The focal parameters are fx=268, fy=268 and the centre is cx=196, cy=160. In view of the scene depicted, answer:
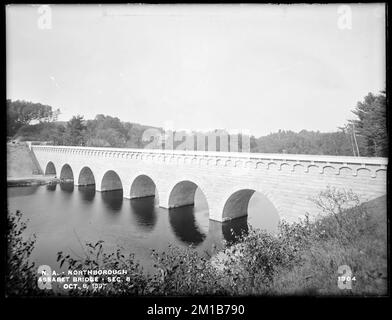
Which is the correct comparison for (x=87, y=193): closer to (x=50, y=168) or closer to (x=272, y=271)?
(x=50, y=168)

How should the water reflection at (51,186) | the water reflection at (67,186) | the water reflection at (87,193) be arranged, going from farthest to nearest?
the water reflection at (67,186)
the water reflection at (51,186)
the water reflection at (87,193)

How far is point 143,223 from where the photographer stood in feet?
58.2

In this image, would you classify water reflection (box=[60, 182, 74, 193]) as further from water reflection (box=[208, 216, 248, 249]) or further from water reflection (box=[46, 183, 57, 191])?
water reflection (box=[208, 216, 248, 249])

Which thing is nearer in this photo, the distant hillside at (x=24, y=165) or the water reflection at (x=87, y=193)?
the water reflection at (x=87, y=193)

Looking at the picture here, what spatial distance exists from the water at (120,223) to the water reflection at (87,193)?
86 millimetres

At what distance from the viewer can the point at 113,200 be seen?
79.6ft

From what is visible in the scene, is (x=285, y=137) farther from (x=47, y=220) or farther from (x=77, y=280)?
(x=77, y=280)

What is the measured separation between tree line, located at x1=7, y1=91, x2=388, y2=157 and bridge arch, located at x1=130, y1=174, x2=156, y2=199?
4.90m

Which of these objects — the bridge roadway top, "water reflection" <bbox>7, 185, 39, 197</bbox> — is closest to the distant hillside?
"water reflection" <bbox>7, 185, 39, 197</bbox>

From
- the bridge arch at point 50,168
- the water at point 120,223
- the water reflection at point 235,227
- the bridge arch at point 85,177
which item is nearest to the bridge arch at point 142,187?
the water at point 120,223

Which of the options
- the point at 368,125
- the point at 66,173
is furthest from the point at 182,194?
the point at 66,173

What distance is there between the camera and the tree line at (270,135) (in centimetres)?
1592

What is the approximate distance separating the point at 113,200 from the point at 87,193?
13.7 feet

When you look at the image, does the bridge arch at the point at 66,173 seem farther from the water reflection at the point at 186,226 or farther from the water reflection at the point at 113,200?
the water reflection at the point at 186,226
